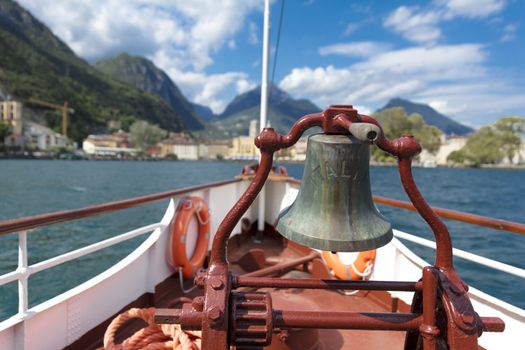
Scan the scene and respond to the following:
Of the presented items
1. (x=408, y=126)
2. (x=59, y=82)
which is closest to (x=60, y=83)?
(x=59, y=82)

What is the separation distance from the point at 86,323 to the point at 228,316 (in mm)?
1306

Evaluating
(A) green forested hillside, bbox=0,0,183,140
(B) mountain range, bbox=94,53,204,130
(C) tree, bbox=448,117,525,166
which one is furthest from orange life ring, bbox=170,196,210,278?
(B) mountain range, bbox=94,53,204,130

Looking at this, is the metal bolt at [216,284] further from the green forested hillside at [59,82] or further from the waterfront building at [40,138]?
the green forested hillside at [59,82]

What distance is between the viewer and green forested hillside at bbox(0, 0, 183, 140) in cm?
8360

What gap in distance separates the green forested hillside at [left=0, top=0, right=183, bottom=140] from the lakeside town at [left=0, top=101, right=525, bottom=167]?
5910 millimetres

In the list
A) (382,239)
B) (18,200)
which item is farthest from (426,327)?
(18,200)

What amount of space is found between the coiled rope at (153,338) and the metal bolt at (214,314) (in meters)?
0.87

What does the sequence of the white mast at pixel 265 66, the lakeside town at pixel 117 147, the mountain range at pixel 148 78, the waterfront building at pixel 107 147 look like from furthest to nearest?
1. the mountain range at pixel 148 78
2. the waterfront building at pixel 107 147
3. the lakeside town at pixel 117 147
4. the white mast at pixel 265 66

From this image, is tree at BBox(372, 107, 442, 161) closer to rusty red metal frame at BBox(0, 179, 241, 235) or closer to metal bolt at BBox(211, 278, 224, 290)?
rusty red metal frame at BBox(0, 179, 241, 235)

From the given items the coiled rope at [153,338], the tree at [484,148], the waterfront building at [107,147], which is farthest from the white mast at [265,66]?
the waterfront building at [107,147]

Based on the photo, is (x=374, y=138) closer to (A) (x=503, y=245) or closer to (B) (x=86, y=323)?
(B) (x=86, y=323)

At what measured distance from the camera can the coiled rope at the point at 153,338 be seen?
1.65 meters

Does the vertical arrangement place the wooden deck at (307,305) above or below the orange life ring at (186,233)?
below

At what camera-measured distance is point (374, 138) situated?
0.80m
